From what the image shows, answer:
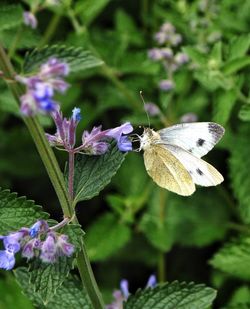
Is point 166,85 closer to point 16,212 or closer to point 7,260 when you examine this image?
point 16,212

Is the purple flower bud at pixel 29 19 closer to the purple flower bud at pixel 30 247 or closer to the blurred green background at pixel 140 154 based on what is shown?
the blurred green background at pixel 140 154

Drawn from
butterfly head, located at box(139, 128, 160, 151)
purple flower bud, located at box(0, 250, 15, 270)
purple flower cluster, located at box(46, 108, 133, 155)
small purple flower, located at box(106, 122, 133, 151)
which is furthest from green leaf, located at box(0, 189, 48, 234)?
butterfly head, located at box(139, 128, 160, 151)

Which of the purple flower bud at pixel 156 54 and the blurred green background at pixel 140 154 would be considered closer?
the blurred green background at pixel 140 154

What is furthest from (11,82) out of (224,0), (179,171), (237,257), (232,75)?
(224,0)

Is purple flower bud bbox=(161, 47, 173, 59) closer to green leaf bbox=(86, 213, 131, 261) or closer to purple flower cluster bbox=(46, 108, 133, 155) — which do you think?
A: green leaf bbox=(86, 213, 131, 261)

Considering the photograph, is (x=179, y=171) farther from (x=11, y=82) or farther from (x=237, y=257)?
(x=11, y=82)

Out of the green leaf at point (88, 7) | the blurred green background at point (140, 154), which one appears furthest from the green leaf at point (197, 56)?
the green leaf at point (88, 7)
